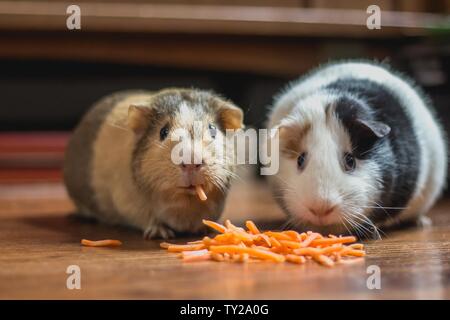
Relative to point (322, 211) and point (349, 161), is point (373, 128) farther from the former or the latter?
point (322, 211)

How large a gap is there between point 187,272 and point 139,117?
2.37 feet

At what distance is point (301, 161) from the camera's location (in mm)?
2225

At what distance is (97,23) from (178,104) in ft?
5.78

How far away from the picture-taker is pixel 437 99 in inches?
146

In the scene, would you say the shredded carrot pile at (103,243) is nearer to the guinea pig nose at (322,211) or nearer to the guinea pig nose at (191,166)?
the guinea pig nose at (191,166)

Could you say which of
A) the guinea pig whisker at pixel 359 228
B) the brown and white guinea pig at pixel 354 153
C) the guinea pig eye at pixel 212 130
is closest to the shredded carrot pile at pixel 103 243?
the guinea pig eye at pixel 212 130

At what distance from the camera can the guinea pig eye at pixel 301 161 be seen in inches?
86.8

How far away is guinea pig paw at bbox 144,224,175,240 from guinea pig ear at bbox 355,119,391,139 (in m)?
0.72

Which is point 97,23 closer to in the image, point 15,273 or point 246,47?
point 246,47

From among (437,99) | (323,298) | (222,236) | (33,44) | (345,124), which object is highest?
(33,44)

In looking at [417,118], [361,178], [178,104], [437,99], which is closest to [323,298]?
[361,178]

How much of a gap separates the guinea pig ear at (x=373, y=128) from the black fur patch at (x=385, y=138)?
16 mm

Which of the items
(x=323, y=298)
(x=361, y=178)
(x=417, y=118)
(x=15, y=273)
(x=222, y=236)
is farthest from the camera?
(x=417, y=118)

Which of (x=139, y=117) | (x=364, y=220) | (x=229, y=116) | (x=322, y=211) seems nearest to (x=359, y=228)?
(x=364, y=220)
